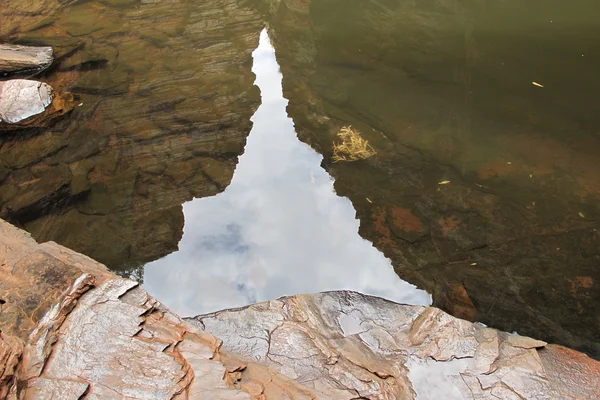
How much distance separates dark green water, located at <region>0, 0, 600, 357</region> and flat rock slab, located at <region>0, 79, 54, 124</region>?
34 centimetres

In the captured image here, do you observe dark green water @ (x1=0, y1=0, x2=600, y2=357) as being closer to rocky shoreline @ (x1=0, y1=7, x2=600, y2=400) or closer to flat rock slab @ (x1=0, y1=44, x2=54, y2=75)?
flat rock slab @ (x1=0, y1=44, x2=54, y2=75)

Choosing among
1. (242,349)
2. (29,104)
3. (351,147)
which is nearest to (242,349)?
(242,349)

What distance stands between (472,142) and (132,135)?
11.9 feet

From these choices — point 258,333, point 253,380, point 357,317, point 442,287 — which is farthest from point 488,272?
point 253,380

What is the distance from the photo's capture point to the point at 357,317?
3955 millimetres

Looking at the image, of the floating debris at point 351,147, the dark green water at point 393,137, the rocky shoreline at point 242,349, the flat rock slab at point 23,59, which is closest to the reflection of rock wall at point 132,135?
the dark green water at point 393,137

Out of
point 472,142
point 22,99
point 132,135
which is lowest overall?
point 132,135

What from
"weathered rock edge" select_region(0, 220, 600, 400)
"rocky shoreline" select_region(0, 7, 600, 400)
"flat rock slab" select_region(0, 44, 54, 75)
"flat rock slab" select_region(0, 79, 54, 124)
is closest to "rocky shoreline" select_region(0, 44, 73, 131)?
"flat rock slab" select_region(0, 79, 54, 124)

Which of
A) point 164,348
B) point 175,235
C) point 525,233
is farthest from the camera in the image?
point 175,235

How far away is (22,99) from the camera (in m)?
6.71

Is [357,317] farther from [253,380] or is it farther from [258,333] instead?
[253,380]

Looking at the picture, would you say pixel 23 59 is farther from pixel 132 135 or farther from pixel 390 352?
pixel 390 352

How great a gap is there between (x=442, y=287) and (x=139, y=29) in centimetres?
672

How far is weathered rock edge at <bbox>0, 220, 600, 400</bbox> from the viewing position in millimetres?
2918
